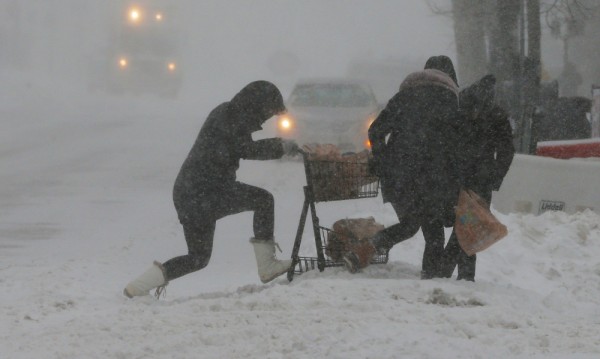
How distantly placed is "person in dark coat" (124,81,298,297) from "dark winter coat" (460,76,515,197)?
1.26 meters

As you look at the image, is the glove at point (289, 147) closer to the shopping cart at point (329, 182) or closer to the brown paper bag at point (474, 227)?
the shopping cart at point (329, 182)

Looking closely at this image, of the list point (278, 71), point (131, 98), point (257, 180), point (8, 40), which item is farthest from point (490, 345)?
point (8, 40)

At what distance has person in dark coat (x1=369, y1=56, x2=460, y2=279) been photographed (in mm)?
6340

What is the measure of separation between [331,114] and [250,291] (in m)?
10.0

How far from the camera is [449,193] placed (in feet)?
20.9

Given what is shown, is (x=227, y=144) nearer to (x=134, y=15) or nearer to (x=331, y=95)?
(x=331, y=95)

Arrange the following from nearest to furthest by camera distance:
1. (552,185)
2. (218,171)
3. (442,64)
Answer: (218,171) → (442,64) → (552,185)

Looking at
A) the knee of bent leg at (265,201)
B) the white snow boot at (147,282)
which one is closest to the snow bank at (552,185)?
the knee of bent leg at (265,201)

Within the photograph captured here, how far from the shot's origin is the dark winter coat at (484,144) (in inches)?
254

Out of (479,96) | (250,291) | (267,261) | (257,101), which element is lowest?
(250,291)

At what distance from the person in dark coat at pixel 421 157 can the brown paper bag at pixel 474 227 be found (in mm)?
179

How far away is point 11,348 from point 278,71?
160ft

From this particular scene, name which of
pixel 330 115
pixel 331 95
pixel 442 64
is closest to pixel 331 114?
pixel 330 115

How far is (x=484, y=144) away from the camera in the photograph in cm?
650
